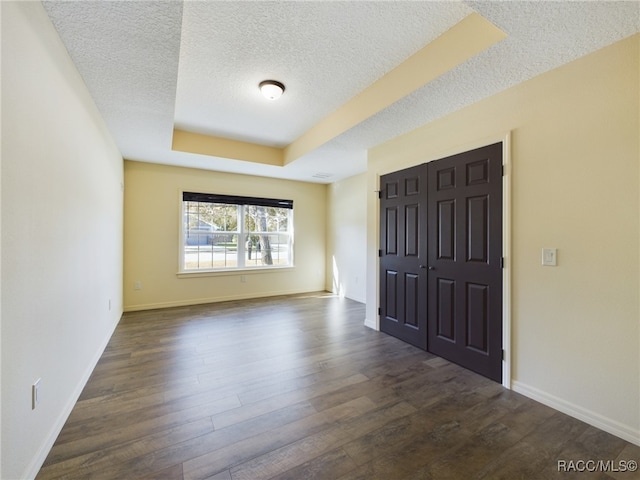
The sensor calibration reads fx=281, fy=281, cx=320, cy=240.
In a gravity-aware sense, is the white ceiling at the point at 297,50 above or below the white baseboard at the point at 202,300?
above

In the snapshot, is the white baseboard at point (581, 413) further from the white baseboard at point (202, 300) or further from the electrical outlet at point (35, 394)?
the white baseboard at point (202, 300)

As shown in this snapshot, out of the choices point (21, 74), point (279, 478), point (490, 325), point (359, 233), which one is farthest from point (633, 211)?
point (359, 233)

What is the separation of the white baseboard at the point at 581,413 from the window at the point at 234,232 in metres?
4.43

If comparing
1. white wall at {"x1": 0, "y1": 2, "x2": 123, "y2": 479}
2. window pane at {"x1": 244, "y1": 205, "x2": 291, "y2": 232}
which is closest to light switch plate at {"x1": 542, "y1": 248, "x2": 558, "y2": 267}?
white wall at {"x1": 0, "y1": 2, "x2": 123, "y2": 479}

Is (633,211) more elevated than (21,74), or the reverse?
(21,74)

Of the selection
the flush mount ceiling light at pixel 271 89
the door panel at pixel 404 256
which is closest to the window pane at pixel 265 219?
the door panel at pixel 404 256

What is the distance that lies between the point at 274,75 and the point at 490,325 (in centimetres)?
286

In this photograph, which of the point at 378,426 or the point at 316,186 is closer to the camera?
the point at 378,426

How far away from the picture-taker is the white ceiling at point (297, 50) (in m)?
1.57

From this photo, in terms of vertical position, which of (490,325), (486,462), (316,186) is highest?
(316,186)

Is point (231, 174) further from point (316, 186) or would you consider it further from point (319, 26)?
point (319, 26)

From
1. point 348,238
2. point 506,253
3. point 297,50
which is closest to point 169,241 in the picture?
point 348,238

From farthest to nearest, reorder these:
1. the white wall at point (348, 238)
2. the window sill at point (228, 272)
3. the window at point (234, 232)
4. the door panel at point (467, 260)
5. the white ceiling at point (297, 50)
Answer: the white wall at point (348, 238) → the window at point (234, 232) → the window sill at point (228, 272) → the door panel at point (467, 260) → the white ceiling at point (297, 50)

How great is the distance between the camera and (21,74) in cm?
130
